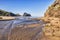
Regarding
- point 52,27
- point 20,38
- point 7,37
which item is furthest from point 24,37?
point 52,27

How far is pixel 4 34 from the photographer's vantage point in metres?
16.0

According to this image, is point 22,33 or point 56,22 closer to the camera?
point 56,22

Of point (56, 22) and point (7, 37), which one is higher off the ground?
point (56, 22)

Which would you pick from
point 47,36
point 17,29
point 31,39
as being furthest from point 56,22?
point 17,29

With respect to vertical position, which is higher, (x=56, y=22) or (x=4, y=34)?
(x=56, y=22)

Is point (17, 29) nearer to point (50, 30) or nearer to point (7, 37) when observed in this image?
point (7, 37)

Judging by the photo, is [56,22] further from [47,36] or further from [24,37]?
[24,37]

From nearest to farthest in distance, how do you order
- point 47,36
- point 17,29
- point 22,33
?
point 47,36, point 22,33, point 17,29

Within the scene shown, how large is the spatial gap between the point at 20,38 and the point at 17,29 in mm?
2170

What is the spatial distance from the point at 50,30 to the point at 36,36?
137 centimetres

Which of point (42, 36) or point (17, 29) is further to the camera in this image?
point (17, 29)

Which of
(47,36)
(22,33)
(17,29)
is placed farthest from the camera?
(17,29)

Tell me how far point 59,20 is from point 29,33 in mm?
3070

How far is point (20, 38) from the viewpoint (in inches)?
590
